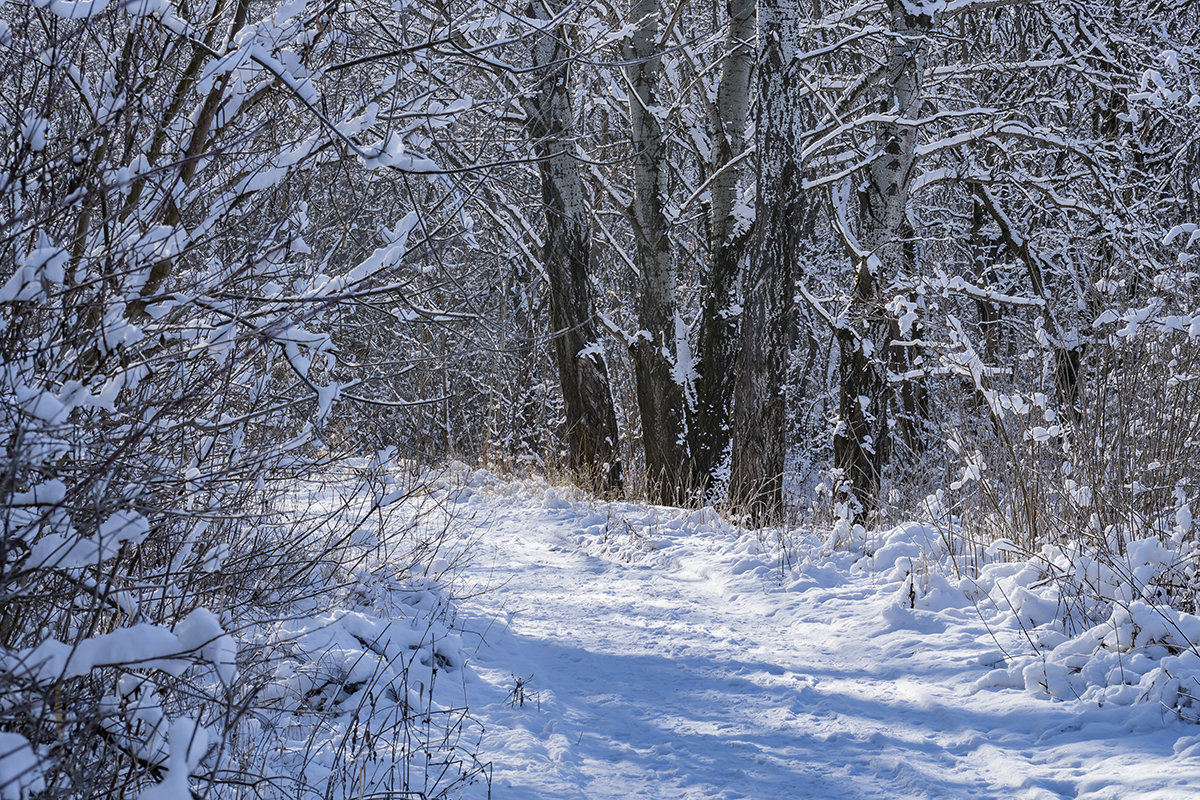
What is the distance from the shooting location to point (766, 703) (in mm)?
3875

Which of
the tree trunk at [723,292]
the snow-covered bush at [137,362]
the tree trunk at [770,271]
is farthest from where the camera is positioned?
the tree trunk at [723,292]

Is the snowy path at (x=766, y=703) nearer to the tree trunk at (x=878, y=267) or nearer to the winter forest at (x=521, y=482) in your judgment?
the winter forest at (x=521, y=482)

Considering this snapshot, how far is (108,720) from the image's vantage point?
2.19 metres

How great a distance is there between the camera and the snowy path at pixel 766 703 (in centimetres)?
313

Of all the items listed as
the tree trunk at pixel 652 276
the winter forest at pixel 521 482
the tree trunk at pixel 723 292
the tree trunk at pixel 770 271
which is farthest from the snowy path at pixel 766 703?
the tree trunk at pixel 652 276

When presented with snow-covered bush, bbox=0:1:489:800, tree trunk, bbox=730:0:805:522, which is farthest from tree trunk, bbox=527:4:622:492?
snow-covered bush, bbox=0:1:489:800

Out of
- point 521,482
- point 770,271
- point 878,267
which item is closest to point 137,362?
point 770,271

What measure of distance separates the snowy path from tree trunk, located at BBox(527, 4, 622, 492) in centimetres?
391

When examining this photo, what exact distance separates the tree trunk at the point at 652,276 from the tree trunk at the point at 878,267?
1.72 meters

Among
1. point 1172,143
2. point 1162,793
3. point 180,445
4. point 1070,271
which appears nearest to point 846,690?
point 1162,793

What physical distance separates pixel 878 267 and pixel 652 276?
84.1 inches

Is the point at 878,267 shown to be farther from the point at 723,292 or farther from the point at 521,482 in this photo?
the point at 521,482

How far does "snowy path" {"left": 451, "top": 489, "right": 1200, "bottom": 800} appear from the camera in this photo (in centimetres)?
313

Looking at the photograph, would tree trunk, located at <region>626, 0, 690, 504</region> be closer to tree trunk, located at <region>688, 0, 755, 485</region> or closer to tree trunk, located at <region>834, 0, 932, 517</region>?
tree trunk, located at <region>688, 0, 755, 485</region>
